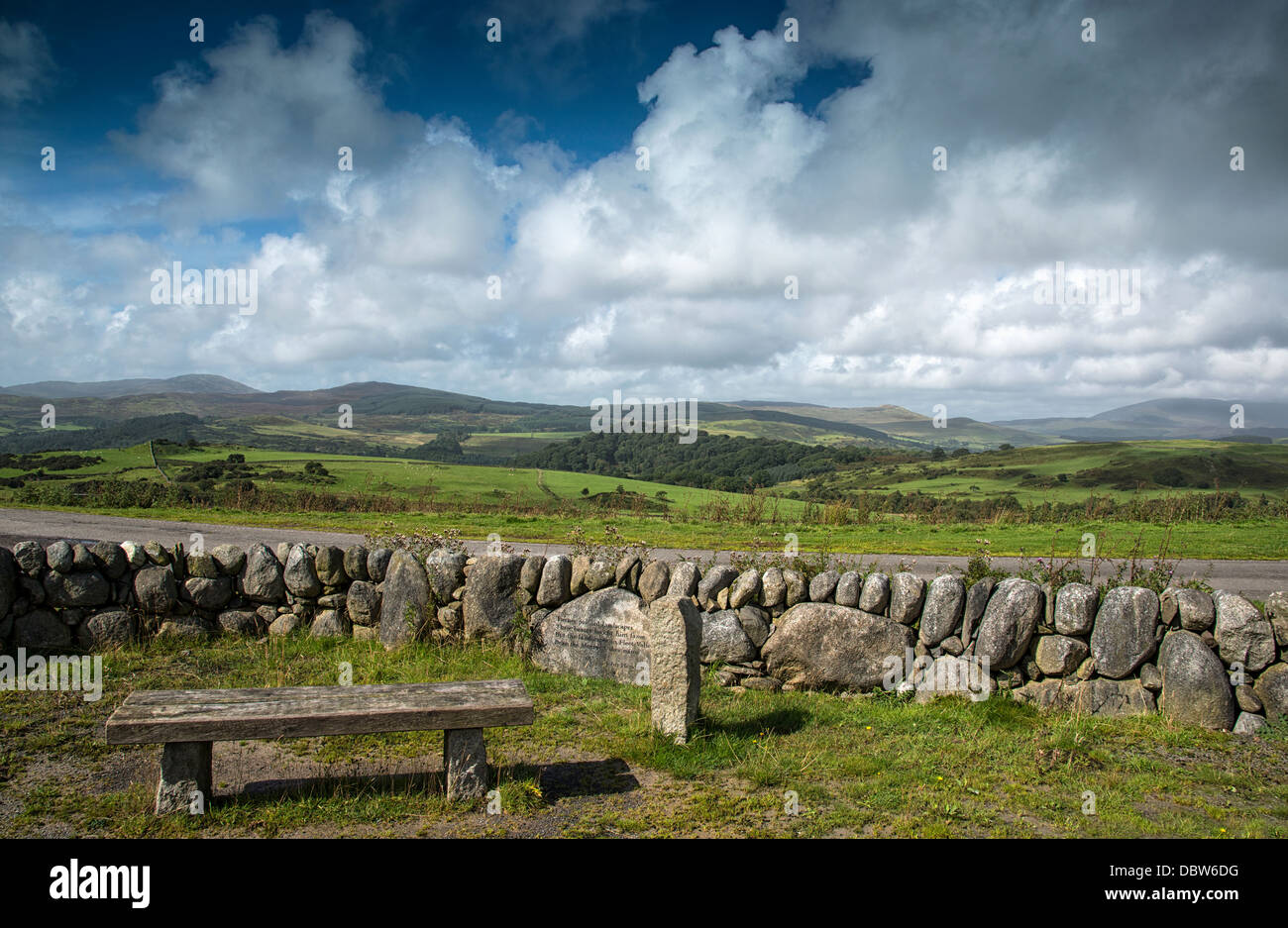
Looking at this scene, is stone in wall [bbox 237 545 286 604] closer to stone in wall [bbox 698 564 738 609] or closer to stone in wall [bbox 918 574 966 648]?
stone in wall [bbox 698 564 738 609]

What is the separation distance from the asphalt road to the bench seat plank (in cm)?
800

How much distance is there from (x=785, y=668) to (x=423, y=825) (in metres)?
4.12

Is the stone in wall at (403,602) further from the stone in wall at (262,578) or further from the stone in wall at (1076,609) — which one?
the stone in wall at (1076,609)

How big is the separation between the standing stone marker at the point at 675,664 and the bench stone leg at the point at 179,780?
10.7 ft

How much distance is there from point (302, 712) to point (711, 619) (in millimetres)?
4287

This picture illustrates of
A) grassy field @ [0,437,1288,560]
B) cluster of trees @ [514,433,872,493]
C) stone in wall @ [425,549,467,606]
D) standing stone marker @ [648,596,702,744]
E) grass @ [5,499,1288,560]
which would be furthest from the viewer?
cluster of trees @ [514,433,872,493]

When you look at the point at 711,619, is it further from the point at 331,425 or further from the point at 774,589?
the point at 331,425

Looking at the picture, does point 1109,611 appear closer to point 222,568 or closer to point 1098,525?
point 222,568

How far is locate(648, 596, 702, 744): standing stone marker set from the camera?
20.0 feet

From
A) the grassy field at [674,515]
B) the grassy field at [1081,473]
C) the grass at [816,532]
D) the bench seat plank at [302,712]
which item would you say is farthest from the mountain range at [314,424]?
the bench seat plank at [302,712]

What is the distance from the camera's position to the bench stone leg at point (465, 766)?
5.14 m

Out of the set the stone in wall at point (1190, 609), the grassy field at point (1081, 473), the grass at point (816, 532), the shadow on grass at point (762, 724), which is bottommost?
the shadow on grass at point (762, 724)

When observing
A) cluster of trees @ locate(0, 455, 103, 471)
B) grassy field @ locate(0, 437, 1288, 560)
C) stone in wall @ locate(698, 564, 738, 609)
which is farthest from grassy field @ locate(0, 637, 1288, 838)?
cluster of trees @ locate(0, 455, 103, 471)
